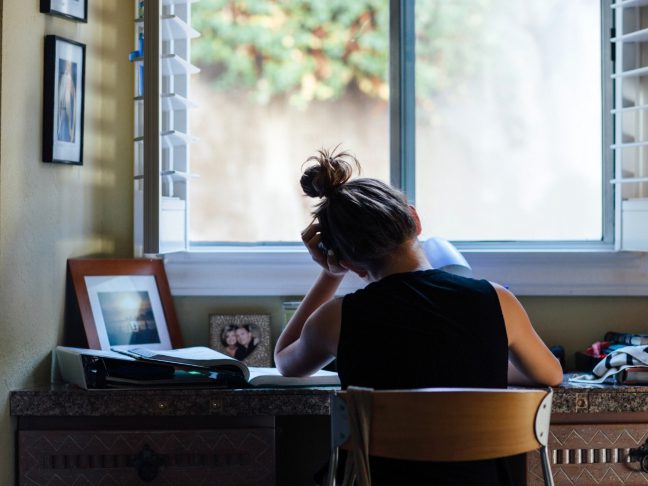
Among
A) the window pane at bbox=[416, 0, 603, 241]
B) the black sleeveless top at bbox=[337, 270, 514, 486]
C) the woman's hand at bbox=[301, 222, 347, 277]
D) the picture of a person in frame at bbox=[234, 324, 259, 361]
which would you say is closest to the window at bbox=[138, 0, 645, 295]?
the window pane at bbox=[416, 0, 603, 241]

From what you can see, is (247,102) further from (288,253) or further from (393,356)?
(393,356)

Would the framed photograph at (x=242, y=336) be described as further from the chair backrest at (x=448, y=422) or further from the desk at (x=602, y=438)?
the chair backrest at (x=448, y=422)

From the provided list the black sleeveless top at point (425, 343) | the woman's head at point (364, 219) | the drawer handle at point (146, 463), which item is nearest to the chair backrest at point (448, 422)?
the black sleeveless top at point (425, 343)

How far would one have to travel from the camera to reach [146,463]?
6.66 feet

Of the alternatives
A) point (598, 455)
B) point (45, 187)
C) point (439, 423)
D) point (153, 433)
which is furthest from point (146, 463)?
point (598, 455)

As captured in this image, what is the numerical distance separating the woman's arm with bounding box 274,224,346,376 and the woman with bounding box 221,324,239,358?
1.56ft

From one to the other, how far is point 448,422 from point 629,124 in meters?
1.42

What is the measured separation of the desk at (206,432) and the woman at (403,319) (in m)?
0.24

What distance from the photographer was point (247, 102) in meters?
2.64

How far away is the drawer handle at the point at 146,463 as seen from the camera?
2.03 metres

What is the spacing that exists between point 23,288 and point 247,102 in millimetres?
897

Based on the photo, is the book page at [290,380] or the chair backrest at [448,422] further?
the book page at [290,380]

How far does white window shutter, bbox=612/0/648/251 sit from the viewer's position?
2467 mm

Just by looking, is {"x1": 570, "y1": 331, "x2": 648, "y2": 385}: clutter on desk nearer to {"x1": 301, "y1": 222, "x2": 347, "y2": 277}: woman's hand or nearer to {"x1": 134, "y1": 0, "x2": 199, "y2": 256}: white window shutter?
{"x1": 301, "y1": 222, "x2": 347, "y2": 277}: woman's hand
